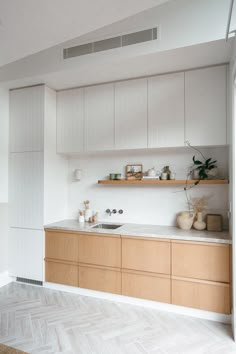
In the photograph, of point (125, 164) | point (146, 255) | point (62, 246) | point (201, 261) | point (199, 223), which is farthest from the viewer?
point (125, 164)

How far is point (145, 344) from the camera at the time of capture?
2070 millimetres

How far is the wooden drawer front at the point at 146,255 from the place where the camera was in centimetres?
258

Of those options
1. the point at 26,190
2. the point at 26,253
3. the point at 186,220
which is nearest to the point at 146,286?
the point at 186,220

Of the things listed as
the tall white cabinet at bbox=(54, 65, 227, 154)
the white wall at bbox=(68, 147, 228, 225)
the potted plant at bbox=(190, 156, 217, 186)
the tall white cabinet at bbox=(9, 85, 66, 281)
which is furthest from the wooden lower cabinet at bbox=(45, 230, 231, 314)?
the tall white cabinet at bbox=(54, 65, 227, 154)

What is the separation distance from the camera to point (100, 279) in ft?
9.37

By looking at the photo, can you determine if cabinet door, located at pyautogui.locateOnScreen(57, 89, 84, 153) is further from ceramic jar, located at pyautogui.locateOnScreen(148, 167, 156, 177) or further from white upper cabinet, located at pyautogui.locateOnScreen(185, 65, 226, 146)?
white upper cabinet, located at pyautogui.locateOnScreen(185, 65, 226, 146)

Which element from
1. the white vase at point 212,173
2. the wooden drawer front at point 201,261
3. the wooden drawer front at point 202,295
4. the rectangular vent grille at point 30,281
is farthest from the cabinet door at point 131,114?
the rectangular vent grille at point 30,281

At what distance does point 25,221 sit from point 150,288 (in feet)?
5.85

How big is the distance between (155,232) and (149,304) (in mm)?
784

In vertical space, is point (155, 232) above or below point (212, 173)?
below

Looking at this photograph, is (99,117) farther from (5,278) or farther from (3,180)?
(5,278)

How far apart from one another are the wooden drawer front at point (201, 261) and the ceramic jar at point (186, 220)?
0.37 metres

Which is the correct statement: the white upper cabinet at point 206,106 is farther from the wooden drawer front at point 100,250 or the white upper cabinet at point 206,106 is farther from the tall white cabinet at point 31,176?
the tall white cabinet at point 31,176

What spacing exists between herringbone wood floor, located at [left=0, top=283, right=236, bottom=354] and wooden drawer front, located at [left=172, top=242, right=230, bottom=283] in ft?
1.47
